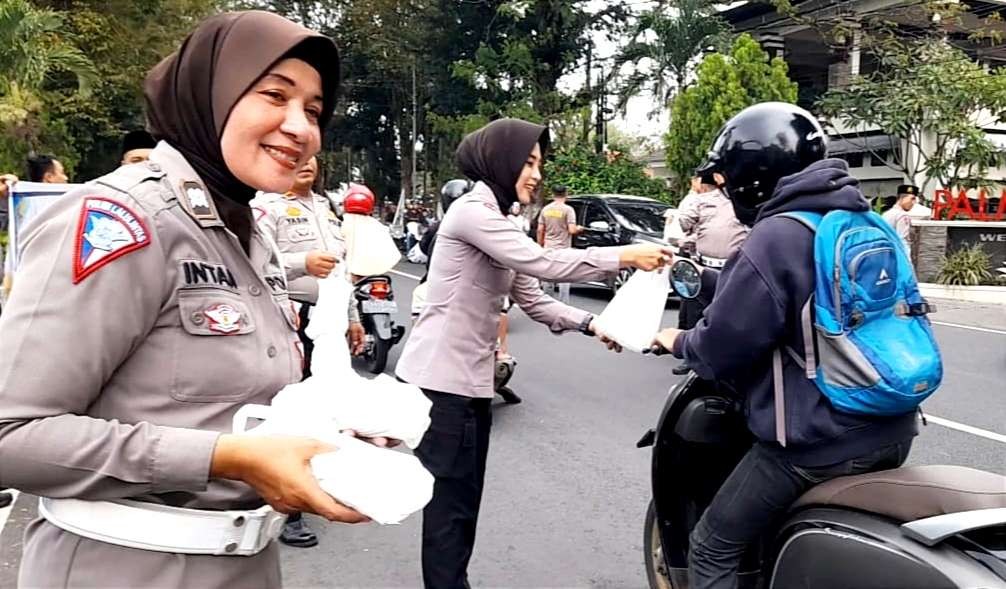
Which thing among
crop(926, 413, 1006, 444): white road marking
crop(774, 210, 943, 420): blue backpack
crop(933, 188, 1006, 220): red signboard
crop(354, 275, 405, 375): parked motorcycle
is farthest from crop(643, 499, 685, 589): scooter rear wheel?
crop(933, 188, 1006, 220): red signboard

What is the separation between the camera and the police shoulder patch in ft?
3.77

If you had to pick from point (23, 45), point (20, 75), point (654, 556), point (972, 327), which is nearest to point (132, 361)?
point (654, 556)

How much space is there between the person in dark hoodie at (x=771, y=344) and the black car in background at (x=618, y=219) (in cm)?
922

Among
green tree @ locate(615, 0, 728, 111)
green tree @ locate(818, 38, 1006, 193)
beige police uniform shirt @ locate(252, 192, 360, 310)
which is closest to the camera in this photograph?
beige police uniform shirt @ locate(252, 192, 360, 310)

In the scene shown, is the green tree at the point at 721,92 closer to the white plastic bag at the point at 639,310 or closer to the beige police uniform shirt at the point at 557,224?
the beige police uniform shirt at the point at 557,224

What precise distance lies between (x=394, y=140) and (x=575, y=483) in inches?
1176

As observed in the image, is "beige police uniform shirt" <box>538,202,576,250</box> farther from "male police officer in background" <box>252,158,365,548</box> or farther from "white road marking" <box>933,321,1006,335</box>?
"male police officer in background" <box>252,158,365,548</box>

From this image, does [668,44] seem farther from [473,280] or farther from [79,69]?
[473,280]

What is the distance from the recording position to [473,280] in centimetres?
288

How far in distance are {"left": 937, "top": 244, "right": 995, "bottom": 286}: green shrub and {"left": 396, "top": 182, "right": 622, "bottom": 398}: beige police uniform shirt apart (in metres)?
12.9

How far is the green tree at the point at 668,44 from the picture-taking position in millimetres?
18750

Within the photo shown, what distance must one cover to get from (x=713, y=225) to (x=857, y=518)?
5.10 metres

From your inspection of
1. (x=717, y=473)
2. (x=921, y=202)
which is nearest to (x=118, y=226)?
(x=717, y=473)

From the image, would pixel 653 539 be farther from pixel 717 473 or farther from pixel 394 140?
pixel 394 140
